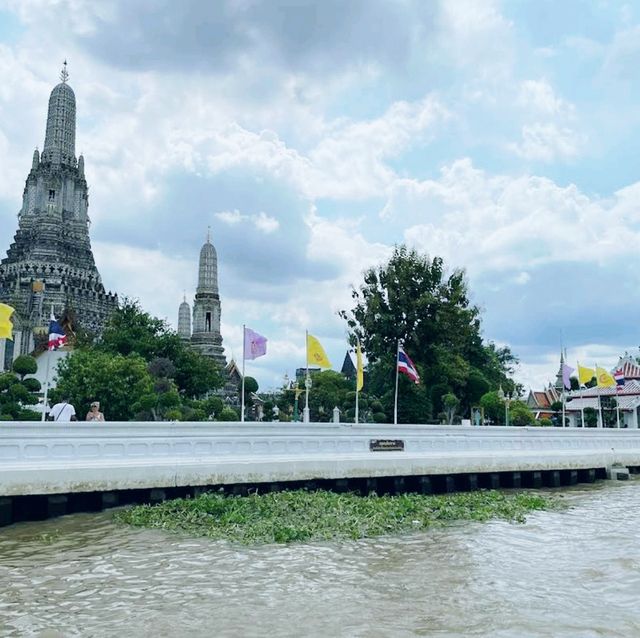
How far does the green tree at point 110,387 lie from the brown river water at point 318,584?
51.7 ft

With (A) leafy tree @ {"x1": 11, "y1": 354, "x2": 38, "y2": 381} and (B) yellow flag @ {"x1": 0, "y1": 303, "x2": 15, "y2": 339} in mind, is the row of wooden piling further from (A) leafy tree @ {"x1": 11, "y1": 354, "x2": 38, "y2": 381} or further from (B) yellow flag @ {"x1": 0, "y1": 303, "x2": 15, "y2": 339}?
(A) leafy tree @ {"x1": 11, "y1": 354, "x2": 38, "y2": 381}

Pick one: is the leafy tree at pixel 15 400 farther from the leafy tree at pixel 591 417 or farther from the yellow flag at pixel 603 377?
the leafy tree at pixel 591 417

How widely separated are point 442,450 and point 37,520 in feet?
35.8

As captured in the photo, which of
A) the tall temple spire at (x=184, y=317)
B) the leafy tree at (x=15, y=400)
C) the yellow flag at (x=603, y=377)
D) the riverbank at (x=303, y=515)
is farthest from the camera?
the tall temple spire at (x=184, y=317)

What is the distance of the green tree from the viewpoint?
28.7 meters

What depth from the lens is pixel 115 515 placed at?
533 inches

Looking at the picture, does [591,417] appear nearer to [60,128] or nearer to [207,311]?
[207,311]

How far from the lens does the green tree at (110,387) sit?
94.1 ft

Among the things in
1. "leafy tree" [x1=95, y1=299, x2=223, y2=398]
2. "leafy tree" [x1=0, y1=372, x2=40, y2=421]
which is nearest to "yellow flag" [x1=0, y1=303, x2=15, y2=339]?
"leafy tree" [x1=0, y1=372, x2=40, y2=421]

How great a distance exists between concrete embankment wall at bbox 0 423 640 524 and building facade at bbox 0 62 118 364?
46.7 m

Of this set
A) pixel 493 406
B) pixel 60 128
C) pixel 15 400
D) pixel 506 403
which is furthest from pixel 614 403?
pixel 60 128

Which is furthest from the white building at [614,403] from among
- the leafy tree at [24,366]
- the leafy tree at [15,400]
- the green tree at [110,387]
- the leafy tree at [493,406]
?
the leafy tree at [15,400]

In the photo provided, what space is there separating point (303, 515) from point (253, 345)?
9317 mm

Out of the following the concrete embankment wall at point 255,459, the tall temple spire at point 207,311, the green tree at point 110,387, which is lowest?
the concrete embankment wall at point 255,459
